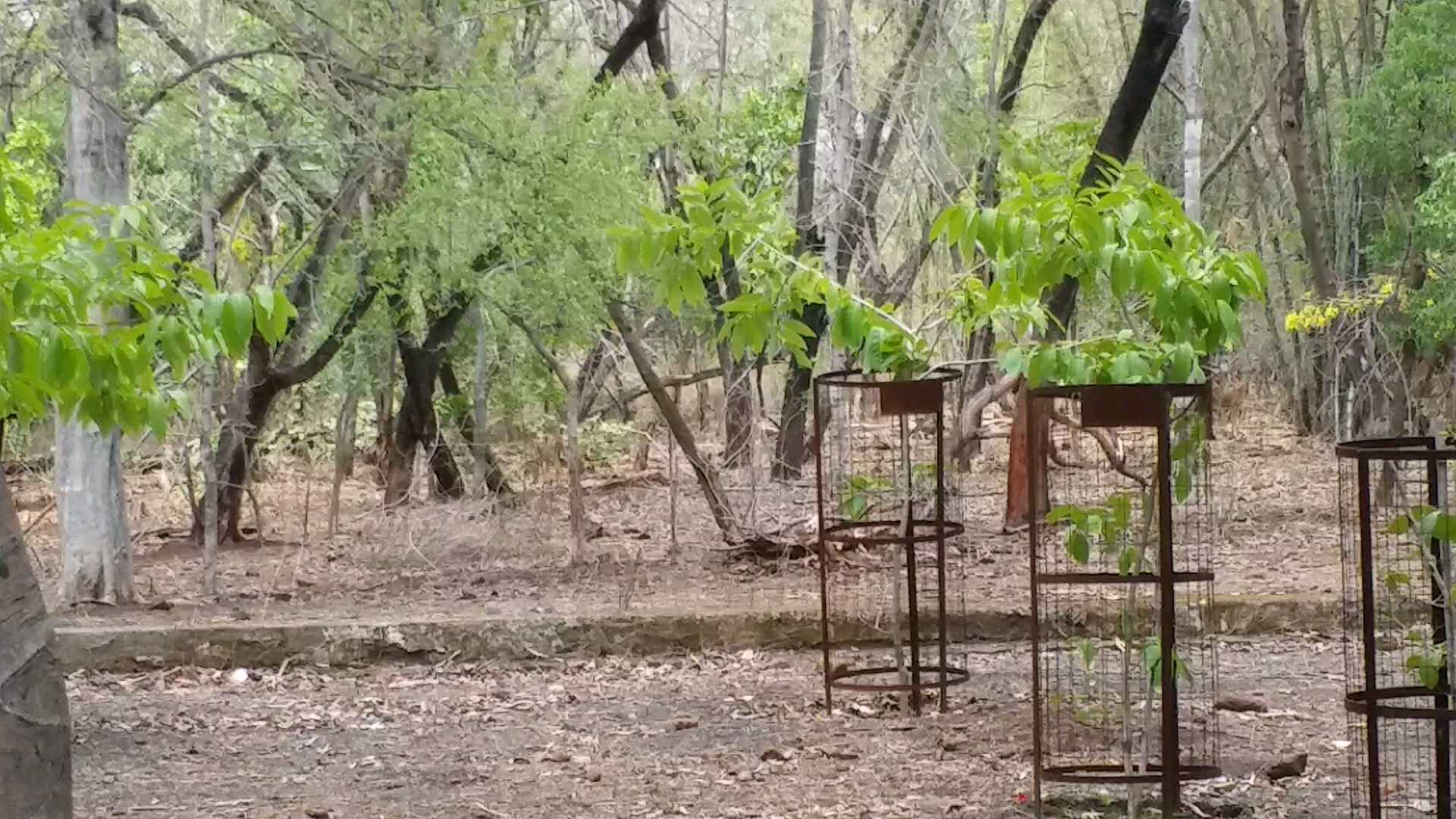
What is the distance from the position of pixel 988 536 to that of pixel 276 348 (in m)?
6.85

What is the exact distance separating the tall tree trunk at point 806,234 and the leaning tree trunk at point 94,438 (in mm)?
7130

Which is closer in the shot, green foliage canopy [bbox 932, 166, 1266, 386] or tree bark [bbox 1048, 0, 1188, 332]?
green foliage canopy [bbox 932, 166, 1266, 386]

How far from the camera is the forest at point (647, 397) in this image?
5047mm

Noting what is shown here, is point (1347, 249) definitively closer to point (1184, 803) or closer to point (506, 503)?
point (506, 503)

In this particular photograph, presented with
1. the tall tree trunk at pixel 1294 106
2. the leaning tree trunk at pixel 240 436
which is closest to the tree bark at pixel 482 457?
the leaning tree trunk at pixel 240 436

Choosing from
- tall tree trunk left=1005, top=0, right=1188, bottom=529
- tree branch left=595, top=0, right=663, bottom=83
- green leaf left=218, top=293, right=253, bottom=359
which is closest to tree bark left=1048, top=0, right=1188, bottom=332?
tall tree trunk left=1005, top=0, right=1188, bottom=529

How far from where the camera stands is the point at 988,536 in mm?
13375

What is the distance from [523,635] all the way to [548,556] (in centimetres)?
409

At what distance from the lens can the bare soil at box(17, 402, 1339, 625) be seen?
10539mm

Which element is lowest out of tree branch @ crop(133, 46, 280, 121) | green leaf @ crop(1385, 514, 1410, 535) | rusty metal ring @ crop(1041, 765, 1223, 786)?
rusty metal ring @ crop(1041, 765, 1223, 786)

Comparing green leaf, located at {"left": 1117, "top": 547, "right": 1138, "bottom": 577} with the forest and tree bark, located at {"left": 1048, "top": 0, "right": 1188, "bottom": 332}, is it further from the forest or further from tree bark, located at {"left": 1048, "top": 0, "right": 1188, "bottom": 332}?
tree bark, located at {"left": 1048, "top": 0, "right": 1188, "bottom": 332}

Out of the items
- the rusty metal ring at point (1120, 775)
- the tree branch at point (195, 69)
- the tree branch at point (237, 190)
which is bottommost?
the rusty metal ring at point (1120, 775)

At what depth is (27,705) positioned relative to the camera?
265 centimetres

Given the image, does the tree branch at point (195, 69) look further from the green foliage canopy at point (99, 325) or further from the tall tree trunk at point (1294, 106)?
the tall tree trunk at point (1294, 106)
